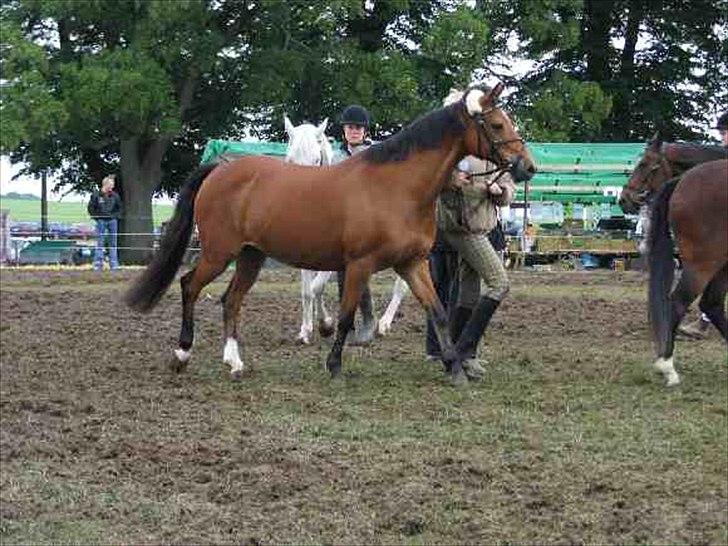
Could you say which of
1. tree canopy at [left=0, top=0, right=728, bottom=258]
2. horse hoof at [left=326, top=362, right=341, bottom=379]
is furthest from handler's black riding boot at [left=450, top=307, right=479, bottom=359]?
tree canopy at [left=0, top=0, right=728, bottom=258]

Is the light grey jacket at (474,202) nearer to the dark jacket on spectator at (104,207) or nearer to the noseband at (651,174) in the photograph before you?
the noseband at (651,174)

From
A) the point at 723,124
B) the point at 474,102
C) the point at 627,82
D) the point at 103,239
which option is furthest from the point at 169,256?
the point at 627,82

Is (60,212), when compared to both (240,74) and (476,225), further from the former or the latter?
(476,225)

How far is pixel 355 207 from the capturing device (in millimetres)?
8734

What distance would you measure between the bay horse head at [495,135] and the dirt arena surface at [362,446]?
5.09ft

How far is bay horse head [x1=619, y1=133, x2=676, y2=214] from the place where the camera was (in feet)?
33.0

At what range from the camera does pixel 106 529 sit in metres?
5.78

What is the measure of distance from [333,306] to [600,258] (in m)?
13.5

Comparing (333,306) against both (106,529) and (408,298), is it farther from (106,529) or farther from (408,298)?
(106,529)

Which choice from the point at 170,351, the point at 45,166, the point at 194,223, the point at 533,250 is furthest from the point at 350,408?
the point at 45,166

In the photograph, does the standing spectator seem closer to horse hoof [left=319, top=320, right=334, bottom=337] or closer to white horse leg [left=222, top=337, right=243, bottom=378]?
horse hoof [left=319, top=320, right=334, bottom=337]

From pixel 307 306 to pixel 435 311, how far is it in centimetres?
289

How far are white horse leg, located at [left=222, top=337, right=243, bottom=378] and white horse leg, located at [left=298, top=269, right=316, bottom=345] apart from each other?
183 cm

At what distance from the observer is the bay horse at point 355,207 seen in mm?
8609
